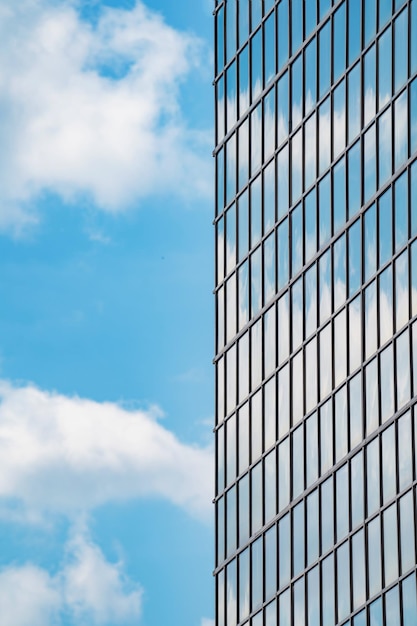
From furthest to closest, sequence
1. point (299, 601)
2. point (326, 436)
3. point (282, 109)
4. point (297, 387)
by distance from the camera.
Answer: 1. point (282, 109)
2. point (297, 387)
3. point (299, 601)
4. point (326, 436)

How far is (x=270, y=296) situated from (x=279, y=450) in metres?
6.24

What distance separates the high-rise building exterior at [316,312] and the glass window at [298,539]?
0.11 meters

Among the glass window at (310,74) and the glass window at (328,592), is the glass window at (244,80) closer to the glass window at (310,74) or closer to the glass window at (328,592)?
the glass window at (310,74)

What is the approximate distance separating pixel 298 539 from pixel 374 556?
7.22m

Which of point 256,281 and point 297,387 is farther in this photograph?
point 256,281

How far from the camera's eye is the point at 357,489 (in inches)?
2281

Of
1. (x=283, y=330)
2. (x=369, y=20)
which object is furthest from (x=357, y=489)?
(x=369, y=20)

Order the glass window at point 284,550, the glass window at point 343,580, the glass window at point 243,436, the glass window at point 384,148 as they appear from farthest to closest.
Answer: the glass window at point 243,436
the glass window at point 284,550
the glass window at point 343,580
the glass window at point 384,148

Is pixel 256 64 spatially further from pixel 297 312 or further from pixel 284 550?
pixel 284 550

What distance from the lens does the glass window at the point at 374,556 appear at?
55.4m

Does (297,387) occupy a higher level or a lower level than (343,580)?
higher

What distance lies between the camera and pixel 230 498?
6925 centimetres

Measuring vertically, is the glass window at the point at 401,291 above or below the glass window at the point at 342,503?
above

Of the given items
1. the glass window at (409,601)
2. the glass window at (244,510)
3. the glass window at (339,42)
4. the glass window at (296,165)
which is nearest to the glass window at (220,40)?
the glass window at (296,165)
